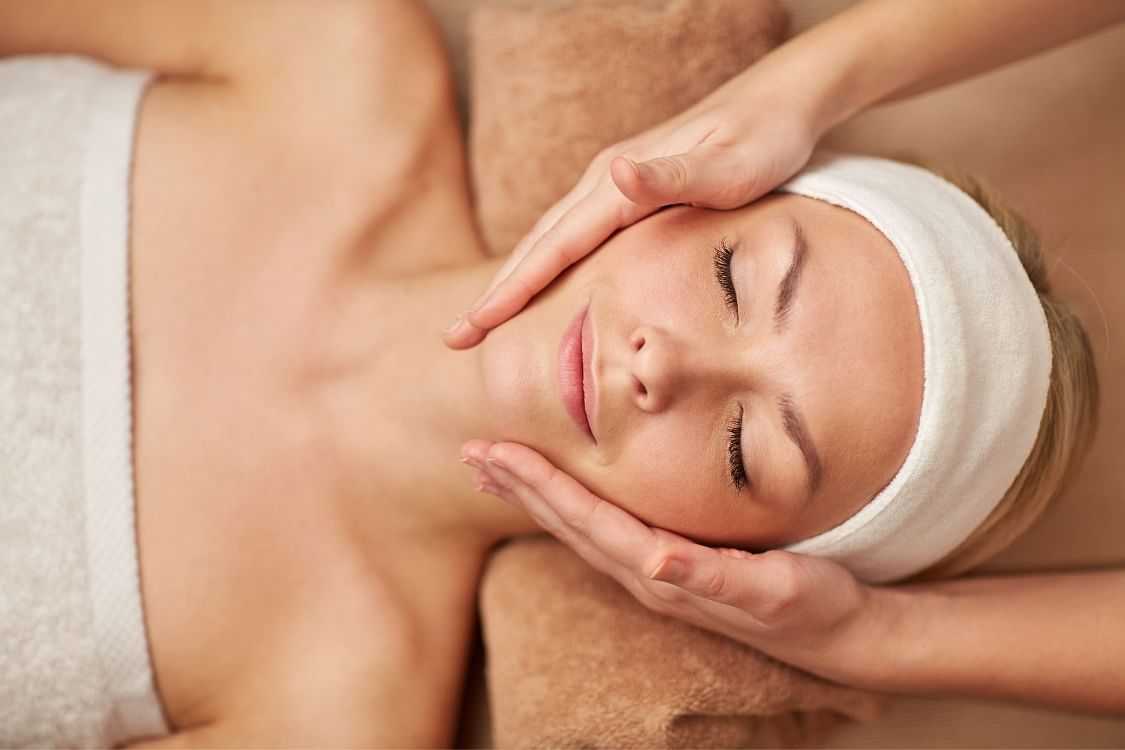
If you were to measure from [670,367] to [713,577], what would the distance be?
0.26 m

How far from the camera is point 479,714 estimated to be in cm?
168

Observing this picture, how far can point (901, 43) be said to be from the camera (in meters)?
1.36

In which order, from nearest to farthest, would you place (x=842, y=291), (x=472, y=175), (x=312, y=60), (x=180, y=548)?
(x=842, y=291), (x=180, y=548), (x=312, y=60), (x=472, y=175)

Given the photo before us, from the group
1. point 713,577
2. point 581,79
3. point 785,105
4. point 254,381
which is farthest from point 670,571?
point 581,79

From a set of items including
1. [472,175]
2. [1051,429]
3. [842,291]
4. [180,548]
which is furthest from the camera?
[472,175]

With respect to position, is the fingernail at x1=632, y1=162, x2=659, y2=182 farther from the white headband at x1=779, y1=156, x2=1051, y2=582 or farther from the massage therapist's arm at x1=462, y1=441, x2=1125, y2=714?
the massage therapist's arm at x1=462, y1=441, x2=1125, y2=714

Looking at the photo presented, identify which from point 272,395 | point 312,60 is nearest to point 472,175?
point 312,60

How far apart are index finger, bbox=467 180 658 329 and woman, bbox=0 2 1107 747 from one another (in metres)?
0.07

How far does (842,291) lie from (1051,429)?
1.31 feet

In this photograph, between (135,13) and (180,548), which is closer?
(180,548)

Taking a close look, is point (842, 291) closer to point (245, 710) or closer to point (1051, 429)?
point (1051, 429)

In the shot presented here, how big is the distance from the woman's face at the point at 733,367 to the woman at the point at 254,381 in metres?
0.17

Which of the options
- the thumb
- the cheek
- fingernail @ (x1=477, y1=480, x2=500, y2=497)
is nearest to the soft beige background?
the thumb

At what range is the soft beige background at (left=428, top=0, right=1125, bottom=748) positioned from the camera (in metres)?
1.58
